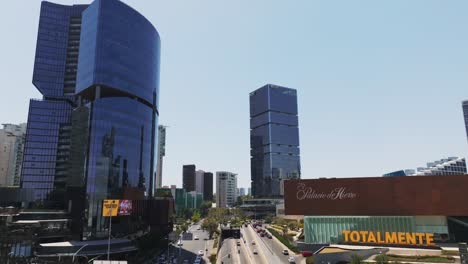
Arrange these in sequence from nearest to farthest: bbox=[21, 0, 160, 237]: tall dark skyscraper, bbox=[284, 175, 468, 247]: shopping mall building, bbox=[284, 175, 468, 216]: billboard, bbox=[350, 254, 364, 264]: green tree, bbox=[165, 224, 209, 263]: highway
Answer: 1. bbox=[350, 254, 364, 264]: green tree
2. bbox=[284, 175, 468, 247]: shopping mall building
3. bbox=[284, 175, 468, 216]: billboard
4. bbox=[165, 224, 209, 263]: highway
5. bbox=[21, 0, 160, 237]: tall dark skyscraper

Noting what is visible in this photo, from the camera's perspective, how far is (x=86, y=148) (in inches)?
4894

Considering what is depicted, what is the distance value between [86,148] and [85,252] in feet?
124

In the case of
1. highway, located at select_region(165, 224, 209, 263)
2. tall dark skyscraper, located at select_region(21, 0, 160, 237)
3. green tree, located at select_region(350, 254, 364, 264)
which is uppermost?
tall dark skyscraper, located at select_region(21, 0, 160, 237)

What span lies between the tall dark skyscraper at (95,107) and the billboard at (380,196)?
70884mm

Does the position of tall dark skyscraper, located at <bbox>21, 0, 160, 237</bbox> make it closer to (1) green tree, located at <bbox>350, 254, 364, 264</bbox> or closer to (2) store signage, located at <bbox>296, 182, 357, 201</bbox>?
(2) store signage, located at <bbox>296, 182, 357, 201</bbox>

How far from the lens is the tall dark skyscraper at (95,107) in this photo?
125562mm

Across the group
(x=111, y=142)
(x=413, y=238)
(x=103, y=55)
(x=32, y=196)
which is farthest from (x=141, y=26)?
(x=413, y=238)

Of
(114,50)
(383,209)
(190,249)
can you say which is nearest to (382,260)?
(383,209)

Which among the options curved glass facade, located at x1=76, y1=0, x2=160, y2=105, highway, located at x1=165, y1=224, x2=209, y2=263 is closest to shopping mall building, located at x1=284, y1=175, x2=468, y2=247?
highway, located at x1=165, y1=224, x2=209, y2=263

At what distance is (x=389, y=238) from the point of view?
72.9 metres

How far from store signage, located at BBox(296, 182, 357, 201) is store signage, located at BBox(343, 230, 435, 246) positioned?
814 cm

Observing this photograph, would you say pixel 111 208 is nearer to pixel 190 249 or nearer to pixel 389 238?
pixel 389 238

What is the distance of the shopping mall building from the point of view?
72.5 meters

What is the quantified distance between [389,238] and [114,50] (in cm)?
11456
